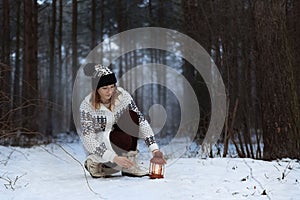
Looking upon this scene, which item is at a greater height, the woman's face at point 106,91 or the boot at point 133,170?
the woman's face at point 106,91

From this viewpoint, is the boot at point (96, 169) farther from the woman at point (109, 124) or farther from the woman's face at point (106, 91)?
the woman's face at point (106, 91)

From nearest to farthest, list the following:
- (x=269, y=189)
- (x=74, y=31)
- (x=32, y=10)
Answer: (x=269, y=189)
(x=32, y=10)
(x=74, y=31)

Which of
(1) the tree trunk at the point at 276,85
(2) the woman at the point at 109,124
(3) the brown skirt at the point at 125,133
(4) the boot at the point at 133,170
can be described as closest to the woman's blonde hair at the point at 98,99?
(2) the woman at the point at 109,124

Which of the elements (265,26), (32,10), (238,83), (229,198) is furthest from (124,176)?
(32,10)

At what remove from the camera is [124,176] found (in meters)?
3.50

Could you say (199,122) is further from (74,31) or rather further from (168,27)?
(168,27)

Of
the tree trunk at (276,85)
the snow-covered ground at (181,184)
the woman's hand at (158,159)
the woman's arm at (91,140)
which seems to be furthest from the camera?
the tree trunk at (276,85)

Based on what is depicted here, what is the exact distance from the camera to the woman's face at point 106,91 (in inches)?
131

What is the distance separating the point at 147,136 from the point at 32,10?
8.68 metres

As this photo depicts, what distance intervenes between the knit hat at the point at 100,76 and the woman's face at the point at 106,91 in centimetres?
2

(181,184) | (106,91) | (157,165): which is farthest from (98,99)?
(181,184)

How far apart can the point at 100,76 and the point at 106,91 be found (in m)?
0.13

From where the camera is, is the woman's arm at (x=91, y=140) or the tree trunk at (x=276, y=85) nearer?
the woman's arm at (x=91, y=140)

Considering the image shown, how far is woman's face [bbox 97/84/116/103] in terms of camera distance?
3.33 meters
